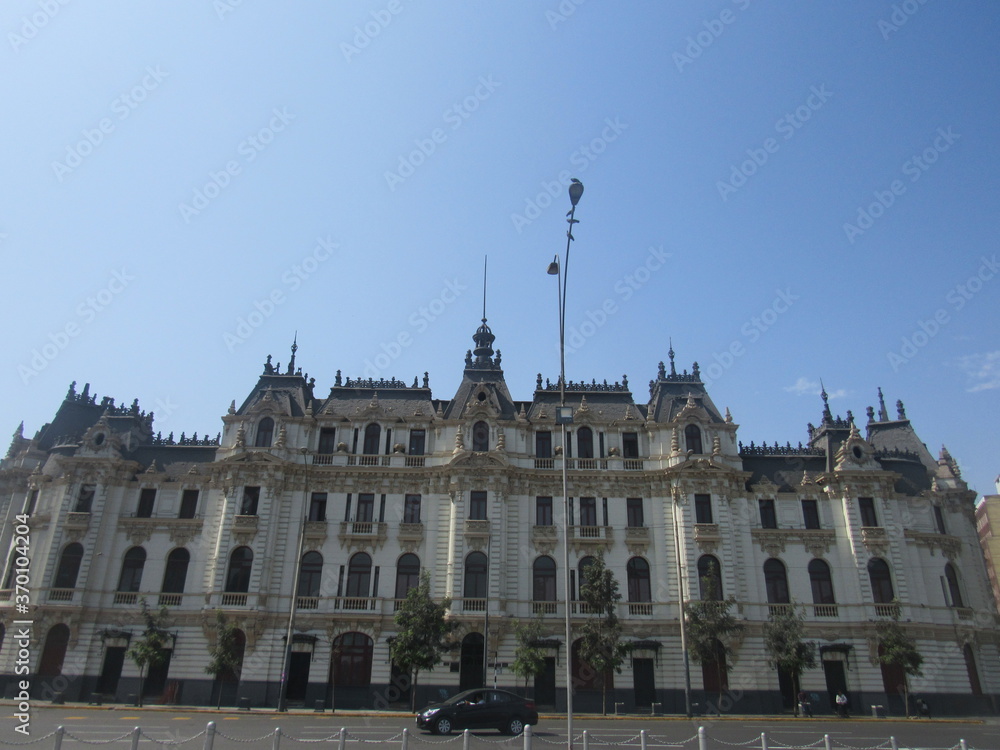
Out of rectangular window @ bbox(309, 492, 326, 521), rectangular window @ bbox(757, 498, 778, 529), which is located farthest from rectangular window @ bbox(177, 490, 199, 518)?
rectangular window @ bbox(757, 498, 778, 529)

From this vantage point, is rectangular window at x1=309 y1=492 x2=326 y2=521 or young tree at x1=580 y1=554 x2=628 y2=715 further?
rectangular window at x1=309 y1=492 x2=326 y2=521

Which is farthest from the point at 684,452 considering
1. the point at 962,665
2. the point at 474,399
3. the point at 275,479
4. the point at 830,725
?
the point at 275,479

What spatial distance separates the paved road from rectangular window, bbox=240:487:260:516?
39.9 feet

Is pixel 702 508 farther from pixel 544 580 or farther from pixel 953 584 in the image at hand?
pixel 953 584

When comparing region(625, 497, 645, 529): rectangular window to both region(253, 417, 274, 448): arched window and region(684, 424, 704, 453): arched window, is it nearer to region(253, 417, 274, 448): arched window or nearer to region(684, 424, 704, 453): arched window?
region(684, 424, 704, 453): arched window

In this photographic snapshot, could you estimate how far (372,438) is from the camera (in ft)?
A: 157

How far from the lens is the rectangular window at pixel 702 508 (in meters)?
→ 44.5

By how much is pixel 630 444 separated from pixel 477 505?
1140 centimetres

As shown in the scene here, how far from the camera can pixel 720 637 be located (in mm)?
40469

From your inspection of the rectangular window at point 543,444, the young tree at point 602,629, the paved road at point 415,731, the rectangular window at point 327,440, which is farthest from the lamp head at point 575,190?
the rectangular window at point 327,440

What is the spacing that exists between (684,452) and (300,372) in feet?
91.1

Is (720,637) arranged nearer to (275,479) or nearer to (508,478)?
(508,478)

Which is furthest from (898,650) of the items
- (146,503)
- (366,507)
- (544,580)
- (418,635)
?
(146,503)

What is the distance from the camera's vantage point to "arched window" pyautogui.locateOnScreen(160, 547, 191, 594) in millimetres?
44031
